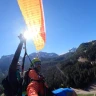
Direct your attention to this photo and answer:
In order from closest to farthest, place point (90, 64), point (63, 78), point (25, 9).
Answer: point (25, 9), point (63, 78), point (90, 64)

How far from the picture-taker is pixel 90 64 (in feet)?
206

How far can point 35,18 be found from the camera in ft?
33.1

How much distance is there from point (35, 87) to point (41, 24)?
473cm

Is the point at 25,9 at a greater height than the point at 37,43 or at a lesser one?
greater

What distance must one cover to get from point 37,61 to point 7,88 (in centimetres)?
119

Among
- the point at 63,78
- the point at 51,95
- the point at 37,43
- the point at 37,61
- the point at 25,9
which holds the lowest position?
the point at 63,78

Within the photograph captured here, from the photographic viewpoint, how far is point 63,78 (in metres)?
58.7

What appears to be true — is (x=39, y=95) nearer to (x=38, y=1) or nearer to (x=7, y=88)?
(x=7, y=88)

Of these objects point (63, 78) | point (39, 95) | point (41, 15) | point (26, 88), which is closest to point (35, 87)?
point (39, 95)

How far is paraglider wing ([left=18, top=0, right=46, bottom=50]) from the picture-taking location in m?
9.61

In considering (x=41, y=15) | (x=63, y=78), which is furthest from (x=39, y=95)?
(x=63, y=78)

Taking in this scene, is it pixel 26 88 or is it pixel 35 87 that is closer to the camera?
pixel 35 87

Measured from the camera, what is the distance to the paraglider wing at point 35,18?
9609 mm

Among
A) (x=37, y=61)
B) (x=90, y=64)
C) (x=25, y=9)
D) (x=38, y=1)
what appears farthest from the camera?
(x=90, y=64)
